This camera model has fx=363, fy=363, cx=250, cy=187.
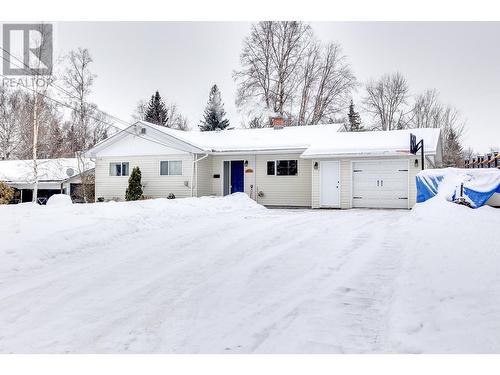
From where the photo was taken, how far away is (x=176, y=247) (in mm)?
5875

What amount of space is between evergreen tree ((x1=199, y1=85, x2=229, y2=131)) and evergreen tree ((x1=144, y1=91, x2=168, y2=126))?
480 centimetres

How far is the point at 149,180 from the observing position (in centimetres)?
1734

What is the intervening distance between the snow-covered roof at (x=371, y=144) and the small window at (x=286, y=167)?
1.25 metres

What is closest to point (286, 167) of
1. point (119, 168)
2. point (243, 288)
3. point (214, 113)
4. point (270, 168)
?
point (270, 168)

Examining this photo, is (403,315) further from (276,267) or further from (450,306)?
(276,267)

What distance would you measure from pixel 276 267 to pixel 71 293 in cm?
234

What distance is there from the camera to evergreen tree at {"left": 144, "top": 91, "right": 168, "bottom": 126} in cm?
3691

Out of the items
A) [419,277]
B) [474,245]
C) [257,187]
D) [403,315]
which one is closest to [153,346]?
[403,315]

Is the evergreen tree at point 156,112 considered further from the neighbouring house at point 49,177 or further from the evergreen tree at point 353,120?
the evergreen tree at point 353,120

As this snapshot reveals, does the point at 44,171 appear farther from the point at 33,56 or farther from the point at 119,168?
the point at 119,168

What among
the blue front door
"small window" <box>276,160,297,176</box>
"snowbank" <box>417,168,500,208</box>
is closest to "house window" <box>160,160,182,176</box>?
the blue front door

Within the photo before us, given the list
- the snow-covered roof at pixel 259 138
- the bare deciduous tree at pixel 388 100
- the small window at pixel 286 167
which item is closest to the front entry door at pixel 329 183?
the snow-covered roof at pixel 259 138

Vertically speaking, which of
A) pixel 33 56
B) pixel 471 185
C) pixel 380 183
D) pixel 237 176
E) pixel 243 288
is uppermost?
pixel 33 56

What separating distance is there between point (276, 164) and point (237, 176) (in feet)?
6.62
